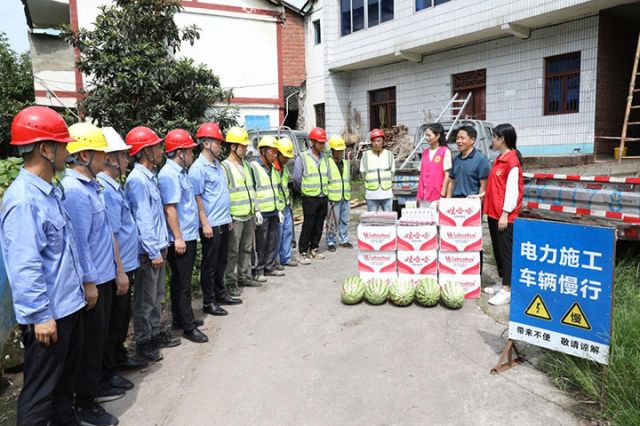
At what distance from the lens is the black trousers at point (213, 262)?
496 cm

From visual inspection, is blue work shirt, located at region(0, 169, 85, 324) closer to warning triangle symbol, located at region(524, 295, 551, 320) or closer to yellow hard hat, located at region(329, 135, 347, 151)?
warning triangle symbol, located at region(524, 295, 551, 320)

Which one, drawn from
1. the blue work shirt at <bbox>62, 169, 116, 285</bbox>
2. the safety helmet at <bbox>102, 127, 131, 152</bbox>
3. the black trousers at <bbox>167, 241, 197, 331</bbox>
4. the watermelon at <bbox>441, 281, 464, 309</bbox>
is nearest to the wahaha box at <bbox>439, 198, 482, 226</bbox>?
the watermelon at <bbox>441, 281, 464, 309</bbox>

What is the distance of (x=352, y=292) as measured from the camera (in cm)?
523

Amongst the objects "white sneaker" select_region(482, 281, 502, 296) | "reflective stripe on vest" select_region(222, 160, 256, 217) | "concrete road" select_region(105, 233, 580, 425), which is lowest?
"concrete road" select_region(105, 233, 580, 425)

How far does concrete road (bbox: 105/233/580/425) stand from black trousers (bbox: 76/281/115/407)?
0.89 ft

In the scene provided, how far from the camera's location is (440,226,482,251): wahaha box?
5.25 m

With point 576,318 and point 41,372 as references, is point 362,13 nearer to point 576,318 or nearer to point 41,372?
point 576,318

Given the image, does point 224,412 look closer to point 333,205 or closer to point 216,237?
point 216,237

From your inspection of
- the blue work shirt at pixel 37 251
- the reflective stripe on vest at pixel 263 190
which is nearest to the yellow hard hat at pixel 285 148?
the reflective stripe on vest at pixel 263 190

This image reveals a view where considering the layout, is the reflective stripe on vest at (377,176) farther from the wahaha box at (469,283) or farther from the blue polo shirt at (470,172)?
the wahaha box at (469,283)

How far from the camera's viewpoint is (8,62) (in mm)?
22359

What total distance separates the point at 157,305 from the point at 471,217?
3490 mm

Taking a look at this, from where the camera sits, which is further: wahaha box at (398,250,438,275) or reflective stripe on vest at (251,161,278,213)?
reflective stripe on vest at (251,161,278,213)

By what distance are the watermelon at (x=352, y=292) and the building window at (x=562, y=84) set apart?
1003 cm
